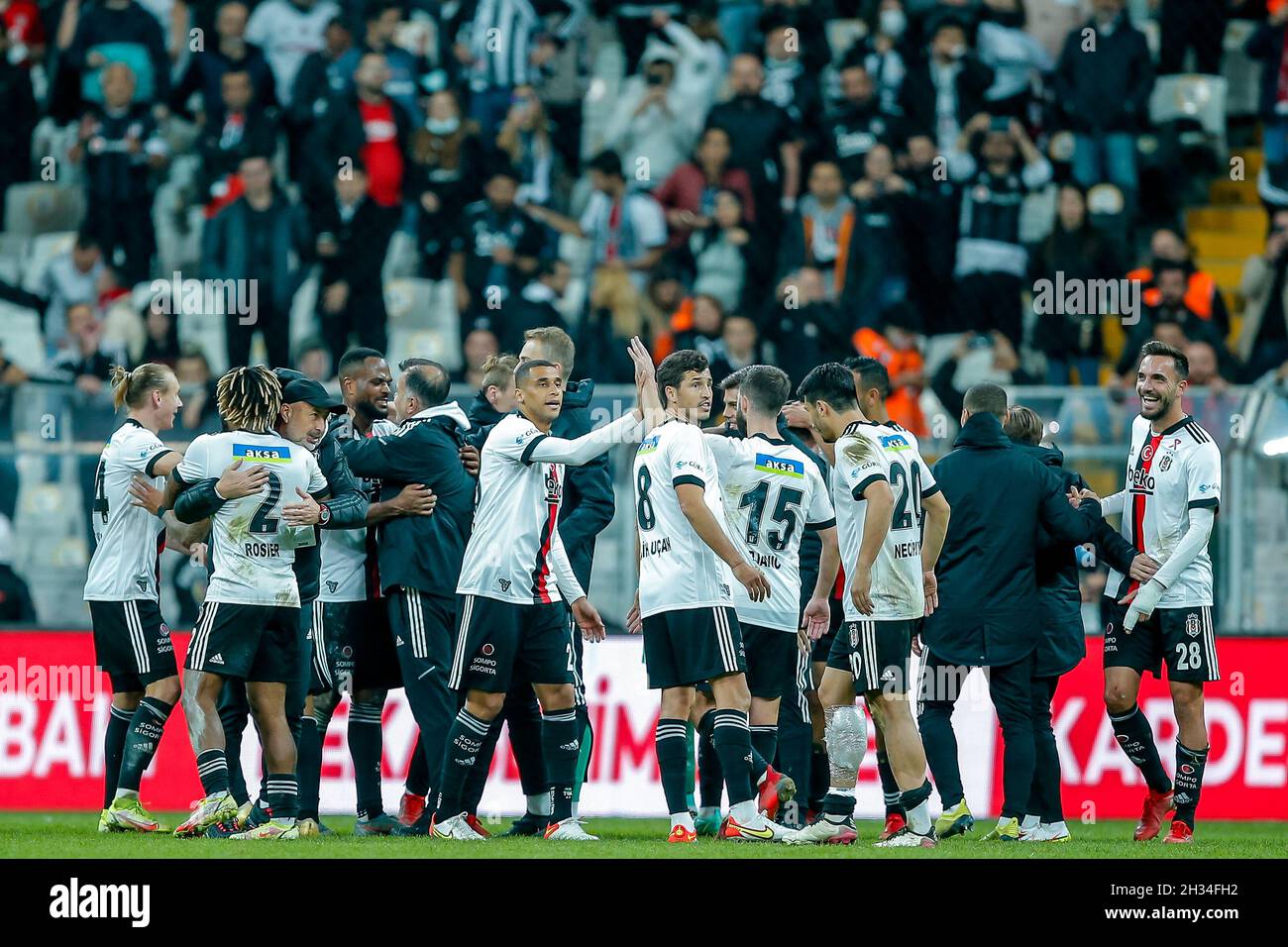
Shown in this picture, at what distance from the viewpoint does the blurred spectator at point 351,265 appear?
15352 mm

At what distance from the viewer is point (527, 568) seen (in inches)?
338

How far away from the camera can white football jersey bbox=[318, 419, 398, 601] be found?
9.39 metres

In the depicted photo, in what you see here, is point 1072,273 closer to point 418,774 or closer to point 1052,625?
point 1052,625

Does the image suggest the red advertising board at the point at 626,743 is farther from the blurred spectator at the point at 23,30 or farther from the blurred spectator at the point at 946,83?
the blurred spectator at the point at 23,30

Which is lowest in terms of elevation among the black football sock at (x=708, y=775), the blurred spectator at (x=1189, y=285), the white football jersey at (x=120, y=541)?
the black football sock at (x=708, y=775)

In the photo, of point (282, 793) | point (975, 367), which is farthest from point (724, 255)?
point (282, 793)

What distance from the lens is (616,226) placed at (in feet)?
53.7

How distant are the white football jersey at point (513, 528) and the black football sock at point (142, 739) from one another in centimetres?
175

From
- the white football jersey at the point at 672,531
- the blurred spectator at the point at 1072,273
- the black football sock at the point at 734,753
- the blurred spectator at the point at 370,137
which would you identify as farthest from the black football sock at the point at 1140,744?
the blurred spectator at the point at 370,137

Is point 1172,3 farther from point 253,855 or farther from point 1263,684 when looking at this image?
point 253,855

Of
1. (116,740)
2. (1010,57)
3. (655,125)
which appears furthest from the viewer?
(1010,57)

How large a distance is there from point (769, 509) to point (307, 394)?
2.37 meters

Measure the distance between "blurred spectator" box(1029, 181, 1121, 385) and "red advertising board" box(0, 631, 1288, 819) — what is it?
4.14 metres

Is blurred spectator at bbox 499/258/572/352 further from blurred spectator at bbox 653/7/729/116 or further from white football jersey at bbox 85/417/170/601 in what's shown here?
white football jersey at bbox 85/417/170/601
